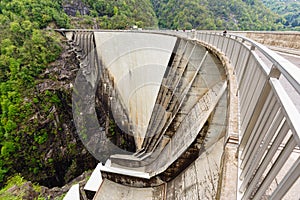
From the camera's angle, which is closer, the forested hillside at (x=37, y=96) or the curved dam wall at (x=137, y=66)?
the curved dam wall at (x=137, y=66)

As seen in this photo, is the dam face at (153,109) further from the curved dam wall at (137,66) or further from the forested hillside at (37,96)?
the forested hillside at (37,96)

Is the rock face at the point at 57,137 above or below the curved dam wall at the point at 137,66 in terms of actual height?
below

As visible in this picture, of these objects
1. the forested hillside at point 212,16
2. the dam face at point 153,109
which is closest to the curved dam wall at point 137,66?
the dam face at point 153,109

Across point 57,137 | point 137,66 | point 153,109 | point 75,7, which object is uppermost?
point 75,7

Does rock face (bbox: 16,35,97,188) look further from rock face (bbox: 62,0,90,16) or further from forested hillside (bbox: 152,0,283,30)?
forested hillside (bbox: 152,0,283,30)

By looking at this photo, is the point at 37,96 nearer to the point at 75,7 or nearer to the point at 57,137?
the point at 57,137

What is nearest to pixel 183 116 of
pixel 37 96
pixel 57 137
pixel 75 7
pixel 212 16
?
pixel 57 137

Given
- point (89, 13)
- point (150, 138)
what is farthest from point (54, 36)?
point (150, 138)
